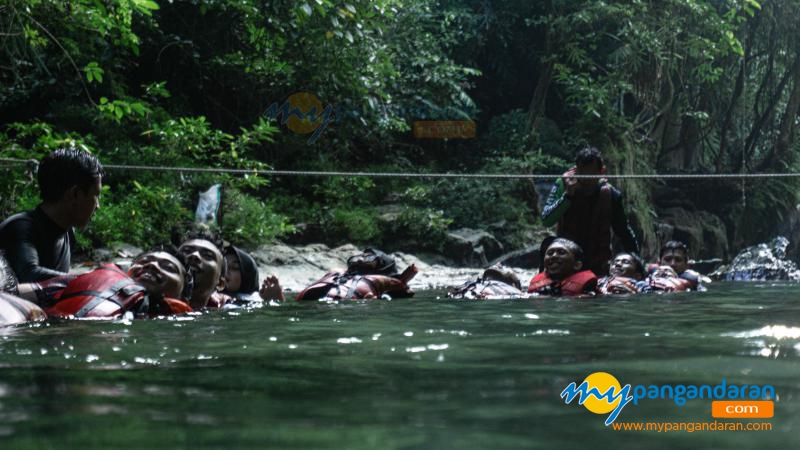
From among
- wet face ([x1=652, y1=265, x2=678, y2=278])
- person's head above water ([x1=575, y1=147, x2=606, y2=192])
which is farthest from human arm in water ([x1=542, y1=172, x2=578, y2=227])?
wet face ([x1=652, y1=265, x2=678, y2=278])

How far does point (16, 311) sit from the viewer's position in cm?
405

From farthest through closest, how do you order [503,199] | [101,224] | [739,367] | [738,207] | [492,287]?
[738,207], [503,199], [101,224], [492,287], [739,367]

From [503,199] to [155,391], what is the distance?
1369 centimetres

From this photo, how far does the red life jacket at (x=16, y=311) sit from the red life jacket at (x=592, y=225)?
16.2 feet

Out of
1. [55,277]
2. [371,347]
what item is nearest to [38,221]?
[55,277]

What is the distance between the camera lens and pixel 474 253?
1372 centimetres

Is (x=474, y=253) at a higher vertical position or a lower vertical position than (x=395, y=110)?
lower

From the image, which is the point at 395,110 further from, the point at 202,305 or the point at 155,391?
the point at 155,391

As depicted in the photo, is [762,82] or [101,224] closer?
[101,224]

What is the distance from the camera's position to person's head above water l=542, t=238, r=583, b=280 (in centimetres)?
731

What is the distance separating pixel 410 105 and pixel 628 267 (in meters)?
8.77

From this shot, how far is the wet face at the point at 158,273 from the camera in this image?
492 cm
